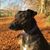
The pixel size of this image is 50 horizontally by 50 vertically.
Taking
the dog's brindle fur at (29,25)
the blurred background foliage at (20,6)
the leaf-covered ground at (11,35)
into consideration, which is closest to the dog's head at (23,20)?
the dog's brindle fur at (29,25)

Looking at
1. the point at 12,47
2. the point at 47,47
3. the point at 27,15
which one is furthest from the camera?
the point at 12,47

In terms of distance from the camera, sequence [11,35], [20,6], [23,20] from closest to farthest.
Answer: [23,20] < [11,35] < [20,6]

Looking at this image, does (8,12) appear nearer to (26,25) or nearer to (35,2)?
(35,2)

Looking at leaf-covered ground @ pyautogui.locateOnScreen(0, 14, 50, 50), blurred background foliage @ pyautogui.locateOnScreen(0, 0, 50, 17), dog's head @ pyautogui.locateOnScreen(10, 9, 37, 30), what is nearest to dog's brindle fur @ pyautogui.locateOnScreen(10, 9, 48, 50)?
dog's head @ pyautogui.locateOnScreen(10, 9, 37, 30)

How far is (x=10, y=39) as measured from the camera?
121 inches

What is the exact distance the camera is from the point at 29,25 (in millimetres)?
1824

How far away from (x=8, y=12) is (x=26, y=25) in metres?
2.66

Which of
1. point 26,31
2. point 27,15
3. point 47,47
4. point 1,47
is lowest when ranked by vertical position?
point 1,47

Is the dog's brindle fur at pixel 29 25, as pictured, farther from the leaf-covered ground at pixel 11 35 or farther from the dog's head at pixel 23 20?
the leaf-covered ground at pixel 11 35

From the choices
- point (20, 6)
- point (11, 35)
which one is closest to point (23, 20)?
point (11, 35)

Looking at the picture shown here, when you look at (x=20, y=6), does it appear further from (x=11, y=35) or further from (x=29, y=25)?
(x=29, y=25)

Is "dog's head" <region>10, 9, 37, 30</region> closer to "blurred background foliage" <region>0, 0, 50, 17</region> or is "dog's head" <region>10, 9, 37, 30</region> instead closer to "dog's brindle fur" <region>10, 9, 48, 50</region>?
"dog's brindle fur" <region>10, 9, 48, 50</region>

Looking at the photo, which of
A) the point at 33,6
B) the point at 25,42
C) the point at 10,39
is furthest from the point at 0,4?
the point at 25,42

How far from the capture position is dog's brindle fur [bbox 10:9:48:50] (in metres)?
1.80
